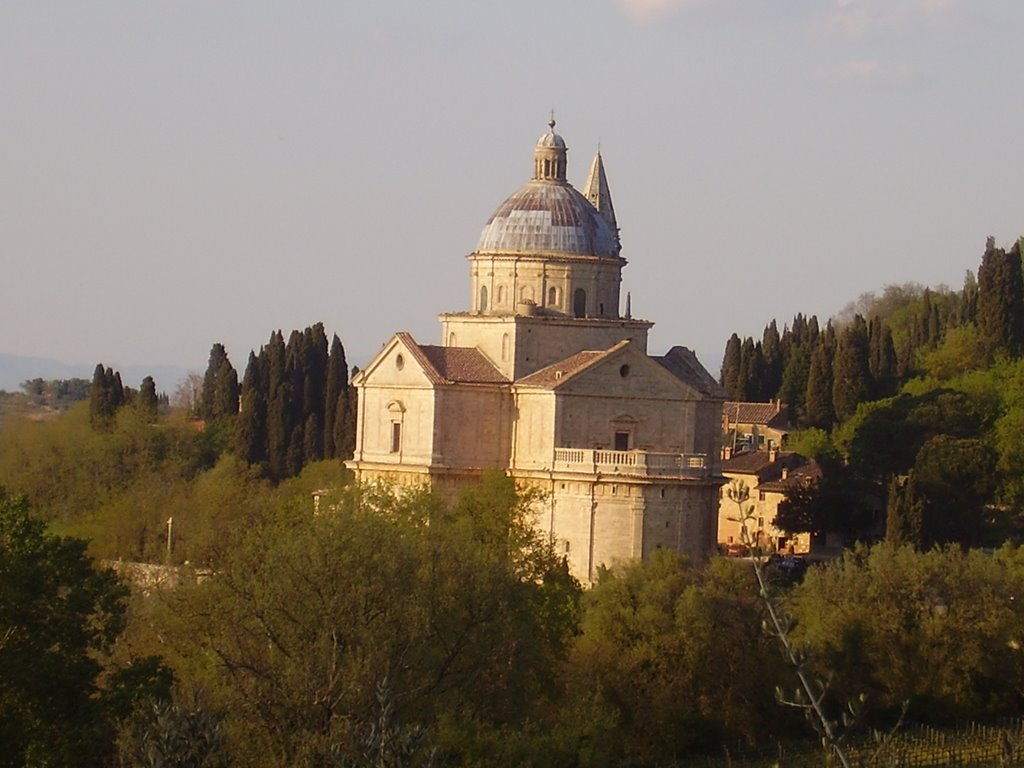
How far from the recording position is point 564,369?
48094mm

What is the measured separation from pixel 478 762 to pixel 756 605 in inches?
469

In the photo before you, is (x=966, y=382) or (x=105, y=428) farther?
(x=105, y=428)

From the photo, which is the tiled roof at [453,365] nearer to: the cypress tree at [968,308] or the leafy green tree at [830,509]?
the leafy green tree at [830,509]

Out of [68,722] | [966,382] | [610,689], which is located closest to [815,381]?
[966,382]

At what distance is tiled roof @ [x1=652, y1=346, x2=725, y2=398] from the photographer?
49.4 m

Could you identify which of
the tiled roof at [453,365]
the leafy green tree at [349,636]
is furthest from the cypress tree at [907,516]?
the leafy green tree at [349,636]

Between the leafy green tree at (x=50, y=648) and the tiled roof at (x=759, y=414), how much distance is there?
48.4m

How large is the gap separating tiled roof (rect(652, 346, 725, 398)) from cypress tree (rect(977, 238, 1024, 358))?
19.2 meters

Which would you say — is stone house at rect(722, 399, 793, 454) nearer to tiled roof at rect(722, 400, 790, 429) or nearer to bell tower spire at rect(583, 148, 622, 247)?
tiled roof at rect(722, 400, 790, 429)

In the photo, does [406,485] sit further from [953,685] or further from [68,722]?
[68,722]

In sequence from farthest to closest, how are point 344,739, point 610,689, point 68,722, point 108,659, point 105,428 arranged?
point 105,428 → point 610,689 → point 108,659 → point 68,722 → point 344,739

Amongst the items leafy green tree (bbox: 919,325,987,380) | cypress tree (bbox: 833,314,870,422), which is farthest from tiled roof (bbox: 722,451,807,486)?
leafy green tree (bbox: 919,325,987,380)

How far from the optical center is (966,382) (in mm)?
65750

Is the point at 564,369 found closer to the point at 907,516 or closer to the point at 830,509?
the point at 907,516
